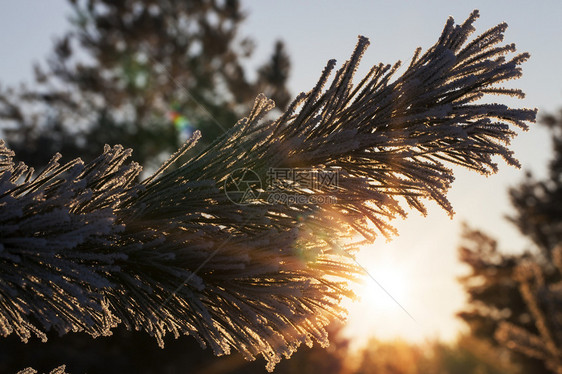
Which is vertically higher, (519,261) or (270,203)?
(519,261)

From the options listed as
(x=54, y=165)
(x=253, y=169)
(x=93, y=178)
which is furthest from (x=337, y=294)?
(x=54, y=165)

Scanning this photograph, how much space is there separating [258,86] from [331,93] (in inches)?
597

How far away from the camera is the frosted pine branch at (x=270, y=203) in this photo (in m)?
1.10

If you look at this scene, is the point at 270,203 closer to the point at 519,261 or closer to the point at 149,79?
the point at 149,79

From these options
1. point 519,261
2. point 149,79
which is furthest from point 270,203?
point 519,261

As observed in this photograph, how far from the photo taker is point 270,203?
1.26 meters

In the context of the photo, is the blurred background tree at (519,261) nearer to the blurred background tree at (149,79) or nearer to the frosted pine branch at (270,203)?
the blurred background tree at (149,79)

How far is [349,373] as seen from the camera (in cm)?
1866

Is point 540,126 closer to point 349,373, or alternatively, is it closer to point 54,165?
point 349,373

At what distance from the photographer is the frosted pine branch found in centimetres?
110

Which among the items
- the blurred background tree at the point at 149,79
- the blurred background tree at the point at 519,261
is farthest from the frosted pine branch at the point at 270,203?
the blurred background tree at the point at 519,261

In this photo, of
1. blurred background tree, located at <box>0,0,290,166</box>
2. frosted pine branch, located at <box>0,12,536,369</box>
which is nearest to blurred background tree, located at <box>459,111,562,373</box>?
blurred background tree, located at <box>0,0,290,166</box>

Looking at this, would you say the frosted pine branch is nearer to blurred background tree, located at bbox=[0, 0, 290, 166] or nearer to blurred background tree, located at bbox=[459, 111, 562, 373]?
blurred background tree, located at bbox=[0, 0, 290, 166]

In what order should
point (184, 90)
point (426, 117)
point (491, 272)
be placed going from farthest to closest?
point (491, 272) → point (184, 90) → point (426, 117)
